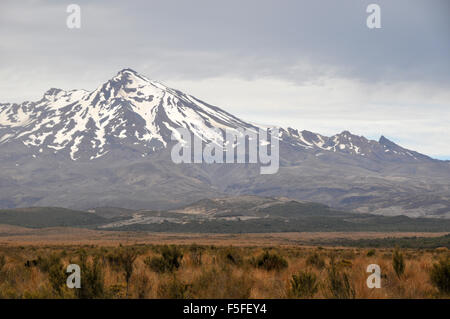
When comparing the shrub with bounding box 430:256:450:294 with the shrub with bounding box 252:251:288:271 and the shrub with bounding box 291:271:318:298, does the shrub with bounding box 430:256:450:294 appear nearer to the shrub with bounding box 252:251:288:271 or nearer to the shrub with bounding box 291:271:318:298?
the shrub with bounding box 291:271:318:298

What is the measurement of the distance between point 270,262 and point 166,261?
3753mm

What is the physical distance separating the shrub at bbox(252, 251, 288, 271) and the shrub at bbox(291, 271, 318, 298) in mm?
6255

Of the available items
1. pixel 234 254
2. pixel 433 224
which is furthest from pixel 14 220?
pixel 234 254

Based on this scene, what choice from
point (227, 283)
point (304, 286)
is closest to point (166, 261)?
point (304, 286)

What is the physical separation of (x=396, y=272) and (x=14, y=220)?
192 meters

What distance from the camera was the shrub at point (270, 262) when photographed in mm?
18984

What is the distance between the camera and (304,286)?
482 inches

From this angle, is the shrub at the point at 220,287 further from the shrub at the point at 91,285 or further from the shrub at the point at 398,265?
the shrub at the point at 398,265

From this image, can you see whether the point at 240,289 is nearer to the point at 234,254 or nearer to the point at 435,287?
the point at 435,287

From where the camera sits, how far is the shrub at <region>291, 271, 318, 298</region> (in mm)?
11599

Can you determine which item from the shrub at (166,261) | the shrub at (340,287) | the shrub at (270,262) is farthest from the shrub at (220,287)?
the shrub at (270,262)

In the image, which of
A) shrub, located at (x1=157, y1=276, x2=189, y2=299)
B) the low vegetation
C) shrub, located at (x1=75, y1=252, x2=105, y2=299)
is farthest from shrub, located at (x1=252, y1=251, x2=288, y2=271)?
shrub, located at (x1=75, y1=252, x2=105, y2=299)

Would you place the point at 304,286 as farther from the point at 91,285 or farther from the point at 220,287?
the point at 91,285
